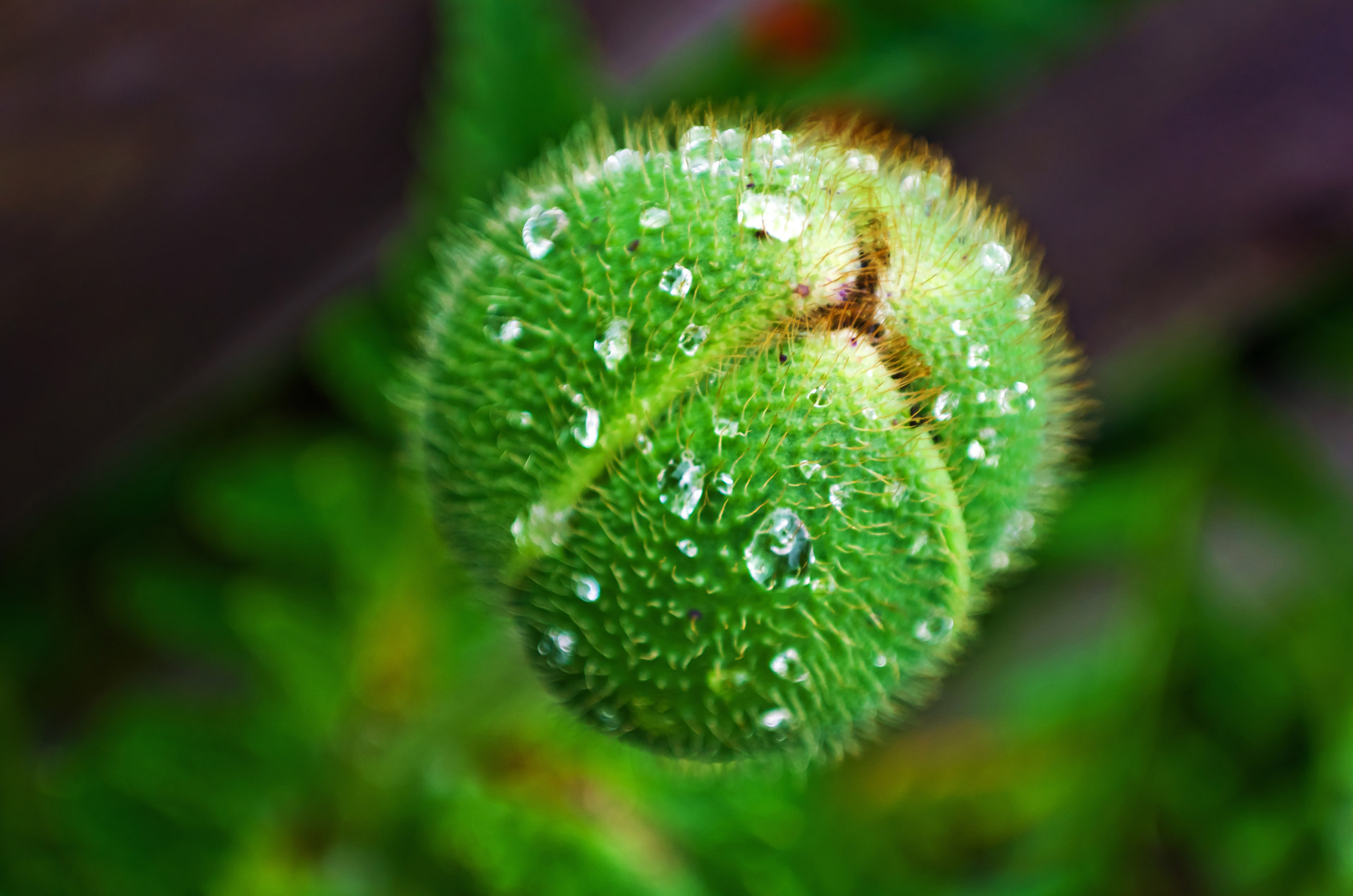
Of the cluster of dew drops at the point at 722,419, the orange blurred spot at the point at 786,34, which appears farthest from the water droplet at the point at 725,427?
the orange blurred spot at the point at 786,34

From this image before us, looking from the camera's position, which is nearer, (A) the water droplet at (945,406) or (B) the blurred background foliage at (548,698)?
(A) the water droplet at (945,406)

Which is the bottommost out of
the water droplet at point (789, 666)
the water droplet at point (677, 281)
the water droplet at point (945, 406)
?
the water droplet at point (789, 666)

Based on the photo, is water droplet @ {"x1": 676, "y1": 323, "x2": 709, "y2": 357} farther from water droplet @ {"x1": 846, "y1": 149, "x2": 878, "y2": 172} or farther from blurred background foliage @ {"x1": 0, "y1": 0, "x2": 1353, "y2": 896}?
blurred background foliage @ {"x1": 0, "y1": 0, "x2": 1353, "y2": 896}

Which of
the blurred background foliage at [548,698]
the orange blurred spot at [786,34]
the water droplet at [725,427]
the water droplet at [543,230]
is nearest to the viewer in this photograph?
the water droplet at [725,427]

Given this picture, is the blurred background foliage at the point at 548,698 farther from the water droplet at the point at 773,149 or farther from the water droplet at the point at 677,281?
the water droplet at the point at 773,149

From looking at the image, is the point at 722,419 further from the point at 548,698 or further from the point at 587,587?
the point at 548,698

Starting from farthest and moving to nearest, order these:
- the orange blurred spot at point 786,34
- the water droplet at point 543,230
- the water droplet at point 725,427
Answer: the orange blurred spot at point 786,34 → the water droplet at point 543,230 → the water droplet at point 725,427

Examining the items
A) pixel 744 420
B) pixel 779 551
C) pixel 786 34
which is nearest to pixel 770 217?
pixel 744 420

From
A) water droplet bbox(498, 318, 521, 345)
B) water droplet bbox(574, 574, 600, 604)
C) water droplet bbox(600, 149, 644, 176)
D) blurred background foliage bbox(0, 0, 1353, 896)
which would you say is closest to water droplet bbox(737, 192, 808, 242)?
water droplet bbox(600, 149, 644, 176)
